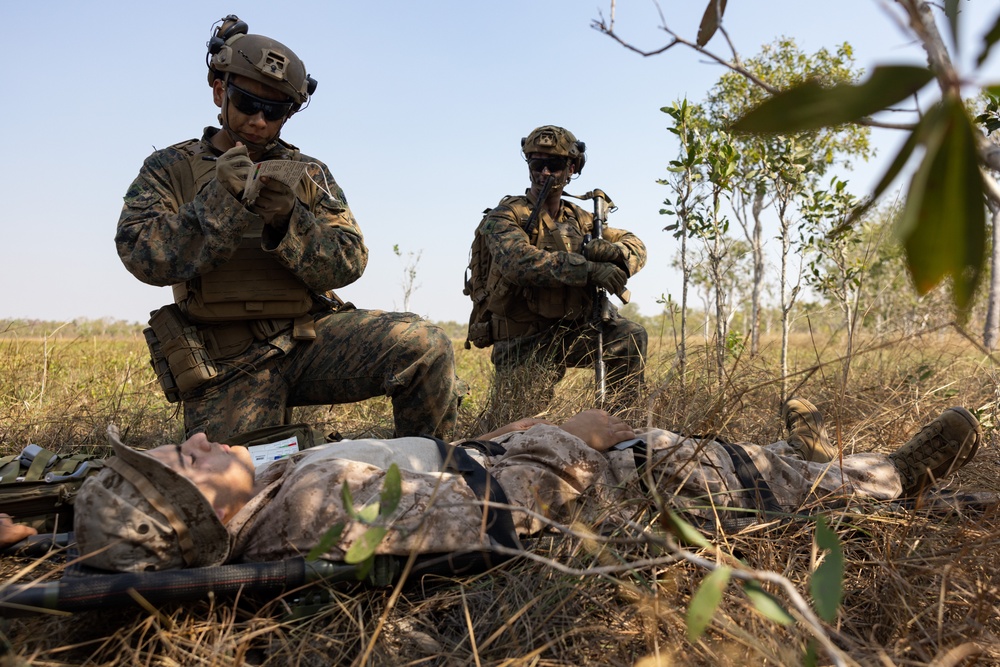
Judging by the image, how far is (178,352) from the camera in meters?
3.23

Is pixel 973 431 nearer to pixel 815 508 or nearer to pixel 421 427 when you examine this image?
pixel 815 508

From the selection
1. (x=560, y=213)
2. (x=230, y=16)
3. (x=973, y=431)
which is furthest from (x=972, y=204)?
(x=560, y=213)

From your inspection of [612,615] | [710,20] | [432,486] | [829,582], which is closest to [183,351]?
[432,486]

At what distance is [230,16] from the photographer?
11.5 feet

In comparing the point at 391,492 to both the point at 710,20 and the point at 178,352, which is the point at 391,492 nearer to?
the point at 710,20

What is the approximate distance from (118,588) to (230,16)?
2799 millimetres

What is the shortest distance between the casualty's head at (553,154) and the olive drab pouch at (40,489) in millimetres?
3538

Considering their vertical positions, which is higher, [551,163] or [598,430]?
[551,163]

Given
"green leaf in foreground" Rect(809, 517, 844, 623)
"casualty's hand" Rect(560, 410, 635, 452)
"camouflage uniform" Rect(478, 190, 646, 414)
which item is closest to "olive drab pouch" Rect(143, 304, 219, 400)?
"casualty's hand" Rect(560, 410, 635, 452)

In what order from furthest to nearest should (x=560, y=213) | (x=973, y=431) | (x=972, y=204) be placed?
(x=560, y=213)
(x=973, y=431)
(x=972, y=204)

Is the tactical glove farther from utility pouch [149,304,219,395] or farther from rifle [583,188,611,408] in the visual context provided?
utility pouch [149,304,219,395]

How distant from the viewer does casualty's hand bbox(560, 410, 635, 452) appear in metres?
2.26

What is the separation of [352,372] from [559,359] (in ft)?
6.75

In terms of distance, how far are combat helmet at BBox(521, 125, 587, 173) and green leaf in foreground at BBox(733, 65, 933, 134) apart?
446 centimetres
